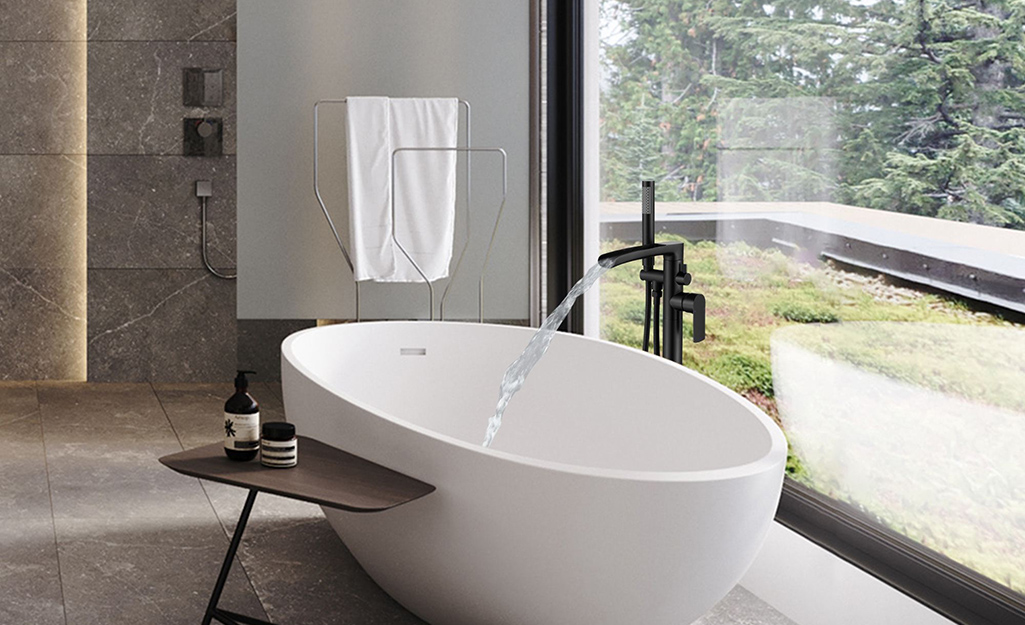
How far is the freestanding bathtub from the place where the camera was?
5.62 feet

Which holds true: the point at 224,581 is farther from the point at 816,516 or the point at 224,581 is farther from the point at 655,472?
the point at 816,516

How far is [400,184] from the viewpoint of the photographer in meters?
4.38

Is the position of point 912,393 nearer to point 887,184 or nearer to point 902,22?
point 887,184

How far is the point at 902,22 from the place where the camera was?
7.80ft

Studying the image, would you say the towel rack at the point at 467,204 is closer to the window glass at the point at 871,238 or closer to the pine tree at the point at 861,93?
the pine tree at the point at 861,93

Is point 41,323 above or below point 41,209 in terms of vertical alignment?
below

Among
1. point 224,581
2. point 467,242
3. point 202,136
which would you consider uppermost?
point 202,136

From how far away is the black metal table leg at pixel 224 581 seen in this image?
6.73ft

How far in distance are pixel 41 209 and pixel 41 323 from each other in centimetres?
55

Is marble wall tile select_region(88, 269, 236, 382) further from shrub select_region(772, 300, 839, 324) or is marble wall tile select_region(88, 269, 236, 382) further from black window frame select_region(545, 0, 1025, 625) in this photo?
shrub select_region(772, 300, 839, 324)

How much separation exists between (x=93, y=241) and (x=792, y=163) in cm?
346

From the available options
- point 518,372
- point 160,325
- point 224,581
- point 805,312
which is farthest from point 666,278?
point 160,325

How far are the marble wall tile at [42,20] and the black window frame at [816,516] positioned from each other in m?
2.22

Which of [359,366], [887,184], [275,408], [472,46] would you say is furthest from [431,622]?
[472,46]
